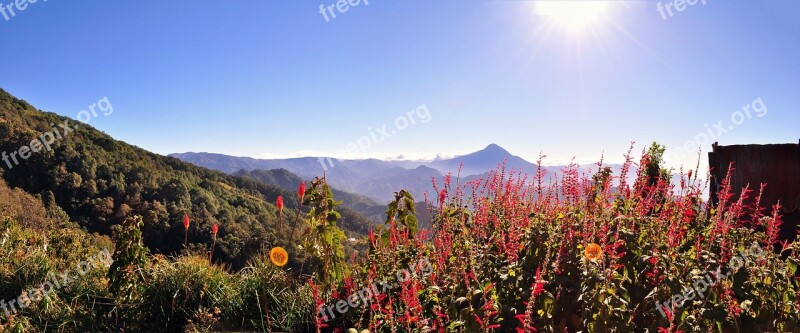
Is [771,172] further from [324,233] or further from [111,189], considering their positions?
[111,189]

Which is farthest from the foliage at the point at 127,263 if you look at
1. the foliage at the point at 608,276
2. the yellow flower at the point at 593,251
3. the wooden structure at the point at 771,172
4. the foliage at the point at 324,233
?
the wooden structure at the point at 771,172

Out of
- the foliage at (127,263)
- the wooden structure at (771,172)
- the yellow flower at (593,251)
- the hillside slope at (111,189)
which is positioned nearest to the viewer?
the yellow flower at (593,251)

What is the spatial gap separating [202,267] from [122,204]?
48.4 metres

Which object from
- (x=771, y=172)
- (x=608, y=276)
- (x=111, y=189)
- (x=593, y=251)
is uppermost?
(x=111, y=189)

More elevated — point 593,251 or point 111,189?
point 111,189

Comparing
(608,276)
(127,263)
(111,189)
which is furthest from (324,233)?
(111,189)

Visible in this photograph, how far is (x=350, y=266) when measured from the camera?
4.50 meters

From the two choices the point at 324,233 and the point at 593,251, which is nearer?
the point at 593,251

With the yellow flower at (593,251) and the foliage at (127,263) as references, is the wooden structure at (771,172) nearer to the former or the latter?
the yellow flower at (593,251)

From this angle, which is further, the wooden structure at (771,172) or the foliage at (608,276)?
the wooden structure at (771,172)

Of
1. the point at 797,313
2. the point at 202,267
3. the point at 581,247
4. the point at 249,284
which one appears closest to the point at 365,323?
the point at 249,284

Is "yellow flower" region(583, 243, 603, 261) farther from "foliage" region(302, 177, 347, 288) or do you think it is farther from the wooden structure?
the wooden structure

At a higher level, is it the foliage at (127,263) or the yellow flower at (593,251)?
the yellow flower at (593,251)

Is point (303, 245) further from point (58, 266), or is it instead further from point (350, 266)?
point (58, 266)
